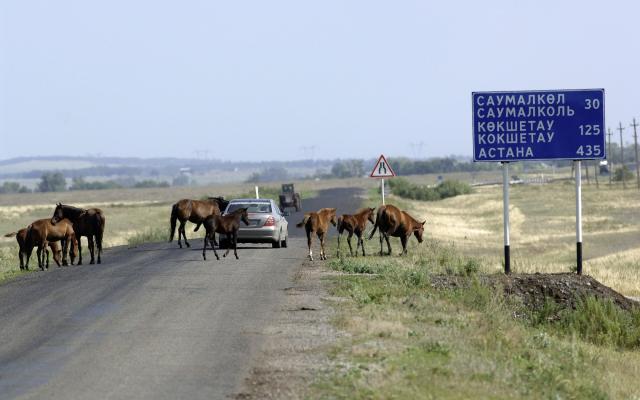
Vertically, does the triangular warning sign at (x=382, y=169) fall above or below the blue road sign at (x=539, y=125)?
below

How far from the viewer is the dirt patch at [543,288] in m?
24.4

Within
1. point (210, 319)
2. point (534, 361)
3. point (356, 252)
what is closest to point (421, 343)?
point (534, 361)

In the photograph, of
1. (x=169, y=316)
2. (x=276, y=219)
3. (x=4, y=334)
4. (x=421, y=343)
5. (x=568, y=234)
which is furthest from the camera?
(x=568, y=234)

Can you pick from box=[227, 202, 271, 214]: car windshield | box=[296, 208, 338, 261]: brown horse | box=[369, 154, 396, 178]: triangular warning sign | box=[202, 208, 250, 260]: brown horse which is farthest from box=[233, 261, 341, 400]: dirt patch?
box=[369, 154, 396, 178]: triangular warning sign

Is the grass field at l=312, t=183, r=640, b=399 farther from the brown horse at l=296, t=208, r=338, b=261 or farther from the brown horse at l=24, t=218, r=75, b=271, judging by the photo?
the brown horse at l=24, t=218, r=75, b=271

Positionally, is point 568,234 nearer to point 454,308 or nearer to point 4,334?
point 454,308

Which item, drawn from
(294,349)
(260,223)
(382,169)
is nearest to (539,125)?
(260,223)

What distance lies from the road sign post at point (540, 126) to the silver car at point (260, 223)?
23.5ft

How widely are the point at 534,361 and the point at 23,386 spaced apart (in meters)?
6.16

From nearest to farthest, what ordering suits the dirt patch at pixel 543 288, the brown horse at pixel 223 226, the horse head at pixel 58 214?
the dirt patch at pixel 543 288 < the brown horse at pixel 223 226 < the horse head at pixel 58 214

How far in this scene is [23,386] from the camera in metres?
12.2

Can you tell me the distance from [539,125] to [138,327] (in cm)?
1437

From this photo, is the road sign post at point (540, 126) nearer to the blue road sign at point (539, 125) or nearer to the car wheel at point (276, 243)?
the blue road sign at point (539, 125)

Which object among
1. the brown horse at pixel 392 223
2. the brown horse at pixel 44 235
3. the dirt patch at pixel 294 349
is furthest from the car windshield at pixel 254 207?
the dirt patch at pixel 294 349
